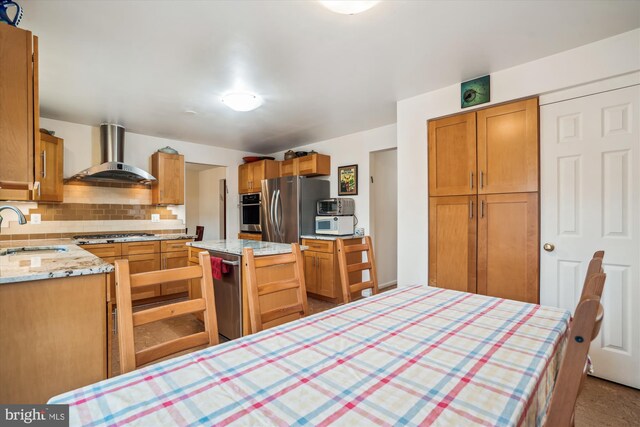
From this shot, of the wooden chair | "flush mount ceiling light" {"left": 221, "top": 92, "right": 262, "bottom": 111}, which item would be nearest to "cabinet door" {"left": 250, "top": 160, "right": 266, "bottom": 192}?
"flush mount ceiling light" {"left": 221, "top": 92, "right": 262, "bottom": 111}

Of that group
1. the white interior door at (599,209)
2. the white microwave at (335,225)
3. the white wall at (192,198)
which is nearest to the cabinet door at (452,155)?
the white interior door at (599,209)

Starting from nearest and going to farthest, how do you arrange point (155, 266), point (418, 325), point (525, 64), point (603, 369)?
point (418, 325) < point (603, 369) < point (525, 64) < point (155, 266)

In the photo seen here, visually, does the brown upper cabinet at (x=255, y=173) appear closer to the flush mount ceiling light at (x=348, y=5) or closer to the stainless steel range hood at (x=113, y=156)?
the stainless steel range hood at (x=113, y=156)

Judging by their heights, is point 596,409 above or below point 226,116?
below

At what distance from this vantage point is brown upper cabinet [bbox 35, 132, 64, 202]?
3332 mm

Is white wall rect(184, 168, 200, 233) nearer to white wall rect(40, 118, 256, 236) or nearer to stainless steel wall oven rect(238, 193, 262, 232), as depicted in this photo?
white wall rect(40, 118, 256, 236)

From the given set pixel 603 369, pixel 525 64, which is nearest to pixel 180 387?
pixel 603 369

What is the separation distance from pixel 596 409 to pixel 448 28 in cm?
251

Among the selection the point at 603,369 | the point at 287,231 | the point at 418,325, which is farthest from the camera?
the point at 287,231

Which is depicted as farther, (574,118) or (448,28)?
(574,118)

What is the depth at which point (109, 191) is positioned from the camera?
4152mm

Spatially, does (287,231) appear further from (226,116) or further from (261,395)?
(261,395)

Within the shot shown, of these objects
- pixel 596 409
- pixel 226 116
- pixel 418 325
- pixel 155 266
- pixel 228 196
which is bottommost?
pixel 596 409

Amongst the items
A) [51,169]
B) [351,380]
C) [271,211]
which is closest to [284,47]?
[351,380]
